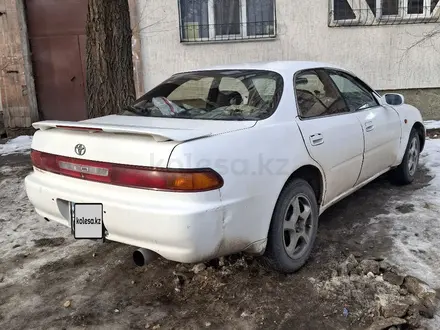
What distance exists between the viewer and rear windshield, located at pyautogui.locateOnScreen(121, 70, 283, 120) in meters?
3.16

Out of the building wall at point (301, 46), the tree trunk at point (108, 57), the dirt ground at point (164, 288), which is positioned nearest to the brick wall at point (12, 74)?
the building wall at point (301, 46)

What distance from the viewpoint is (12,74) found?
28.6 ft

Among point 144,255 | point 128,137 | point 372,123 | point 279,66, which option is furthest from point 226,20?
point 144,255

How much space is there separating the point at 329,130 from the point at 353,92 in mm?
923

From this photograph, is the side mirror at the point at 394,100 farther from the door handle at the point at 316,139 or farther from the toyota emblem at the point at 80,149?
the toyota emblem at the point at 80,149

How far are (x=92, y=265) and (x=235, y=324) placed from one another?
1.36 metres

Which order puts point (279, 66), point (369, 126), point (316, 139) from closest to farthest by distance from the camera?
point (316, 139) → point (279, 66) → point (369, 126)

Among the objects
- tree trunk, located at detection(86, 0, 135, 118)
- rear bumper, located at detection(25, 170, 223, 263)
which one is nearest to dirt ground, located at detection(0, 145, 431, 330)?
rear bumper, located at detection(25, 170, 223, 263)

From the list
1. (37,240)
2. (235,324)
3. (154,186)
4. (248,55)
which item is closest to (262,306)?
(235,324)

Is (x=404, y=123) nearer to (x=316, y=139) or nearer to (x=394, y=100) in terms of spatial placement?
(x=394, y=100)

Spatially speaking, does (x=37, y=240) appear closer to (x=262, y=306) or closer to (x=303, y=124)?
(x=262, y=306)

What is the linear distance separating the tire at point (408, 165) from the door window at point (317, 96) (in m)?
1.51

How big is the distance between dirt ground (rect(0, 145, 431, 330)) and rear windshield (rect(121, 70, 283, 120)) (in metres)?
1.06

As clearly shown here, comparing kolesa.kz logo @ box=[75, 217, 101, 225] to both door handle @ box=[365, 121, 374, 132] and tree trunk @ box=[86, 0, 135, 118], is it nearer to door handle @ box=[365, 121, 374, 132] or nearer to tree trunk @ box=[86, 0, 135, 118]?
door handle @ box=[365, 121, 374, 132]
